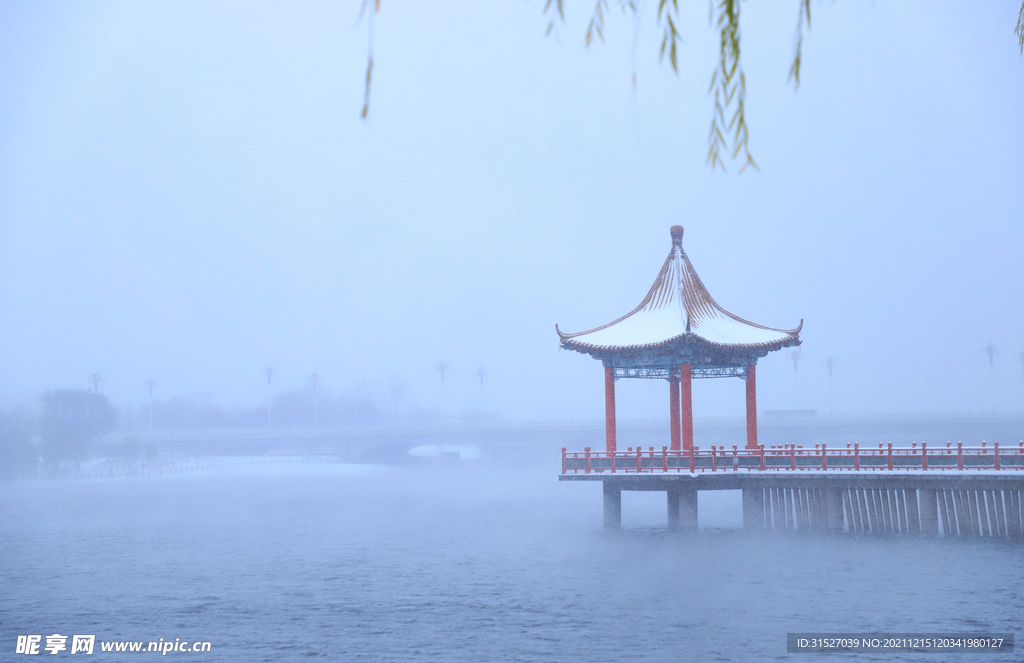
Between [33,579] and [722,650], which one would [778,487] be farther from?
[33,579]

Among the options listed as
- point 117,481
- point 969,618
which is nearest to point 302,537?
point 969,618

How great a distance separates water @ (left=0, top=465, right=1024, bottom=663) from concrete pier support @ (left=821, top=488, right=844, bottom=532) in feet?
1.57

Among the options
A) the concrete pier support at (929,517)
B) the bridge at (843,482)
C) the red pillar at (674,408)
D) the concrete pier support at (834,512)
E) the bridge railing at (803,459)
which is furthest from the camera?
the red pillar at (674,408)

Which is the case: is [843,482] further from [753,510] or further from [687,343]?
[687,343]

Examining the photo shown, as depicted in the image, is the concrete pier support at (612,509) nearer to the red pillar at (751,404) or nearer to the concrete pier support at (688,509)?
the concrete pier support at (688,509)

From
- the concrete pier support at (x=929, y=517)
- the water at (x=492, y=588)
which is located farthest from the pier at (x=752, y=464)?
the water at (x=492, y=588)

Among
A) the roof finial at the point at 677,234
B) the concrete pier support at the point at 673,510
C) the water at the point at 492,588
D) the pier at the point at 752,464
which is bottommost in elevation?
the water at the point at 492,588

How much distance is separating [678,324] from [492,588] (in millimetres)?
13422

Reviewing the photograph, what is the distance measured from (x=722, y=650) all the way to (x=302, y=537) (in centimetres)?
2889

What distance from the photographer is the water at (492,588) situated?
842 inches

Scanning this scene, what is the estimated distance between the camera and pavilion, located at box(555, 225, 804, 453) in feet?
111

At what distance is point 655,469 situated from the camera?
3306cm

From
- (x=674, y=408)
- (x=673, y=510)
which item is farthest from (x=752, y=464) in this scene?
(x=674, y=408)

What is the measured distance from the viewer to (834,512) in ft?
104
